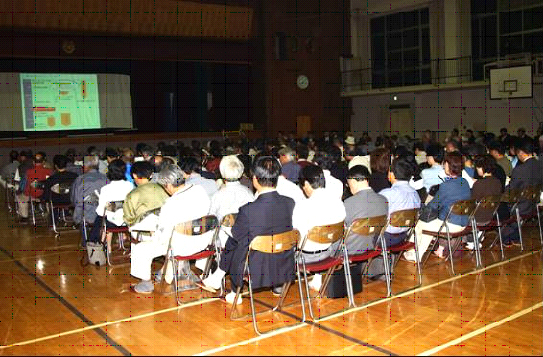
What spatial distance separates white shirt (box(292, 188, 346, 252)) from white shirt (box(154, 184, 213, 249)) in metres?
0.85

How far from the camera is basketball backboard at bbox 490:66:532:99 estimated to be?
50.9 ft

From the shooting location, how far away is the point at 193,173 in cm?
629

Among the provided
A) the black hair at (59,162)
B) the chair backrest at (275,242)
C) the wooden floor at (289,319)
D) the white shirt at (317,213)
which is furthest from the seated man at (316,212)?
the black hair at (59,162)

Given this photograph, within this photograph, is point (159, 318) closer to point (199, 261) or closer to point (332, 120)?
point (199, 261)

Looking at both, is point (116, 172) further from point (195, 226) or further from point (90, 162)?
point (195, 226)

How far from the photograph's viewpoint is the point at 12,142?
50.8 ft

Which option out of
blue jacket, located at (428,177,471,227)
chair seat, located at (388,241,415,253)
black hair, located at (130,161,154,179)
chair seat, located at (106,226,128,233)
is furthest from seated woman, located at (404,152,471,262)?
chair seat, located at (106,226,128,233)

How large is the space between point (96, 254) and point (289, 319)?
2960 mm

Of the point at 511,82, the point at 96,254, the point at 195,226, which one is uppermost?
the point at 511,82

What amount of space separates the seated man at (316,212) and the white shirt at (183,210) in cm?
85

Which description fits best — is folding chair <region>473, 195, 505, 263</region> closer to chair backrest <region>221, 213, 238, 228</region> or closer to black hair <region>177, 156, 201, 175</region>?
chair backrest <region>221, 213, 238, 228</region>

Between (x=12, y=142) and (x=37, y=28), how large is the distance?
10.3 feet

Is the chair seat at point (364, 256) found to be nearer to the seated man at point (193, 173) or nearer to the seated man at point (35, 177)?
the seated man at point (193, 173)

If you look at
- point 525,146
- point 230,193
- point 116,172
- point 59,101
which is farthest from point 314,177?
point 59,101
